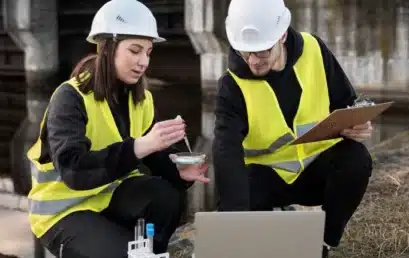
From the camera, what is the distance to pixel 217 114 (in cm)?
190

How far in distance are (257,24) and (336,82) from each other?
1.29ft

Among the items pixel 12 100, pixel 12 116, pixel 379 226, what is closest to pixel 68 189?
pixel 379 226

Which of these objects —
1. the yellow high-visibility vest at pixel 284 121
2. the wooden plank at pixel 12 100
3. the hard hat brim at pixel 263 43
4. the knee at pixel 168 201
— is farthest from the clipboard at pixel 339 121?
the wooden plank at pixel 12 100

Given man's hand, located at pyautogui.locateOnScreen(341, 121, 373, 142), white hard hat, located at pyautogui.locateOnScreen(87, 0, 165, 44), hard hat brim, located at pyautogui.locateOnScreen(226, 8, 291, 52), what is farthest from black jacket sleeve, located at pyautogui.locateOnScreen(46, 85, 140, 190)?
man's hand, located at pyautogui.locateOnScreen(341, 121, 373, 142)

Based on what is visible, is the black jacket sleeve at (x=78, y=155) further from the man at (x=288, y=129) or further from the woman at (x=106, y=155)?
the man at (x=288, y=129)

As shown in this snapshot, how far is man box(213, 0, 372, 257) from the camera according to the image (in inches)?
72.9

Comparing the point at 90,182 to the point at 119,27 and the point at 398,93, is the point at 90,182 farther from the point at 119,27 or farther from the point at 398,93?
the point at 398,93


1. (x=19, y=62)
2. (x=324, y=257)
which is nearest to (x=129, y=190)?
(x=324, y=257)

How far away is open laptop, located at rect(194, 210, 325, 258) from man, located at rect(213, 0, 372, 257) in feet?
1.83

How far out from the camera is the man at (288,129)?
185 cm

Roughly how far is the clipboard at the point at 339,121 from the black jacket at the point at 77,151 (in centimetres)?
49

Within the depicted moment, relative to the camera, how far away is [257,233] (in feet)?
4.05

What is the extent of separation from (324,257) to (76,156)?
88cm

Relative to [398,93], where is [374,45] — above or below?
above
